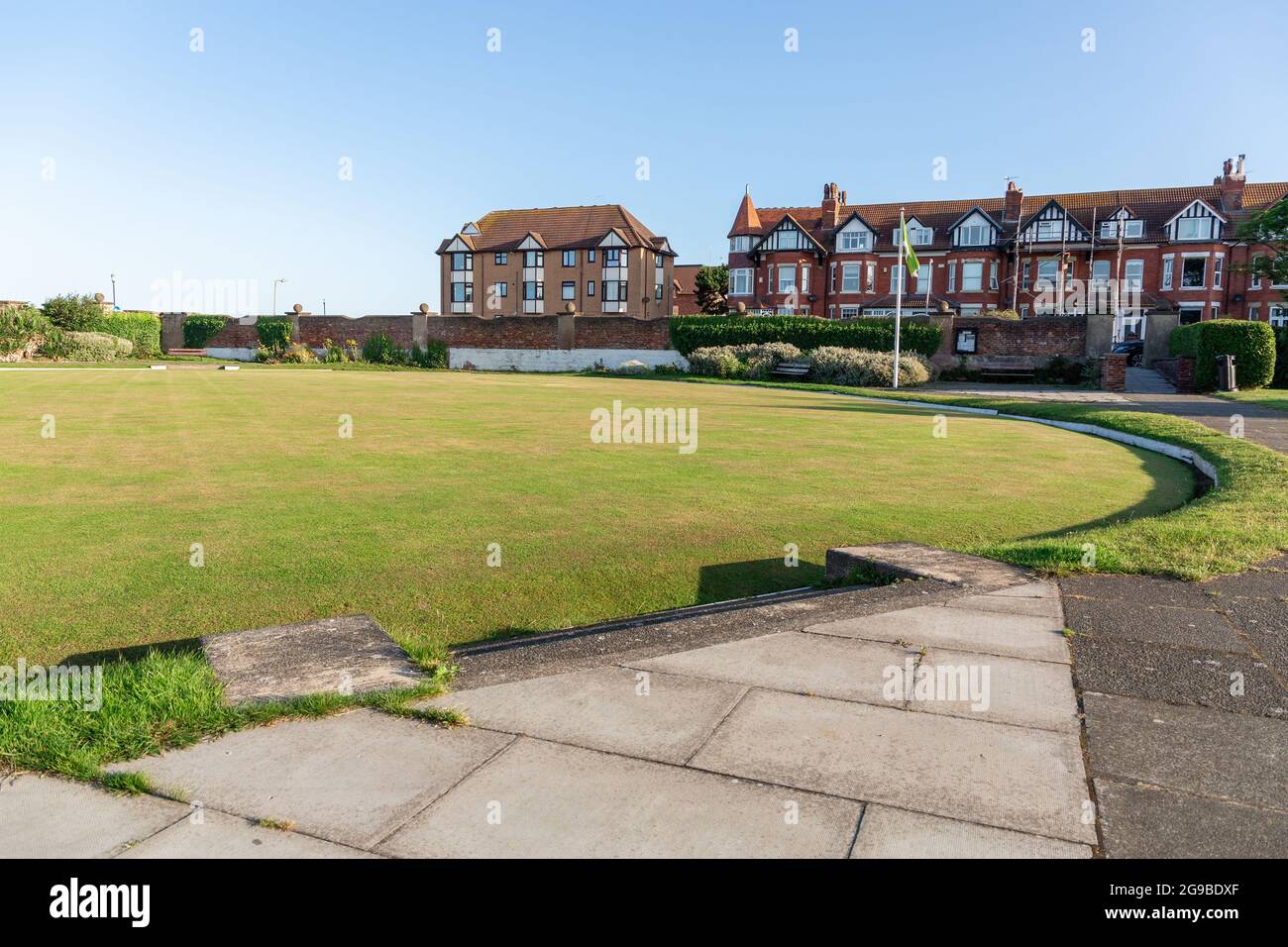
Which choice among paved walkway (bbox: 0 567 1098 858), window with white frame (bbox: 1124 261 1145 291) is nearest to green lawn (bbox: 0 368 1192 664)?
paved walkway (bbox: 0 567 1098 858)

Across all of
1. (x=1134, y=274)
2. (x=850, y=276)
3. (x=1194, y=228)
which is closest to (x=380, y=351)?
(x=850, y=276)

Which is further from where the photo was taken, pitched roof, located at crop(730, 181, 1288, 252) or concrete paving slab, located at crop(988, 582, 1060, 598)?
pitched roof, located at crop(730, 181, 1288, 252)

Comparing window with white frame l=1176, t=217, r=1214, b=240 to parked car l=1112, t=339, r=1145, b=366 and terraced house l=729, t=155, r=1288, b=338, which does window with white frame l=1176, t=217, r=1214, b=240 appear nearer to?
terraced house l=729, t=155, r=1288, b=338

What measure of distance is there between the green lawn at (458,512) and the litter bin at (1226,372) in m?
15.8

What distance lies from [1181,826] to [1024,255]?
61708mm

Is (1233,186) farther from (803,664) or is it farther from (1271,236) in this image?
(803,664)

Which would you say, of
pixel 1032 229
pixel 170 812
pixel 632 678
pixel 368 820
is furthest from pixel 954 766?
pixel 1032 229

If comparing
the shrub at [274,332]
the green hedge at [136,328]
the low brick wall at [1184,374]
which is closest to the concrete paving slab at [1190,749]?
the low brick wall at [1184,374]

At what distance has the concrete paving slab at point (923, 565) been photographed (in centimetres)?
525

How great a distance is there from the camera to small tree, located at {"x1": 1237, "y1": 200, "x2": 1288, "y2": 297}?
3384cm

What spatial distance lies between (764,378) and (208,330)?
34.9m

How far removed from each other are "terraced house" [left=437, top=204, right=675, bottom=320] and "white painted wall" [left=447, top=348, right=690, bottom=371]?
70.1 ft

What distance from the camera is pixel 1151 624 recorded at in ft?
14.3

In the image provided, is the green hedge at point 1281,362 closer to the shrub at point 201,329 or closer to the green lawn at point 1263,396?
the green lawn at point 1263,396
